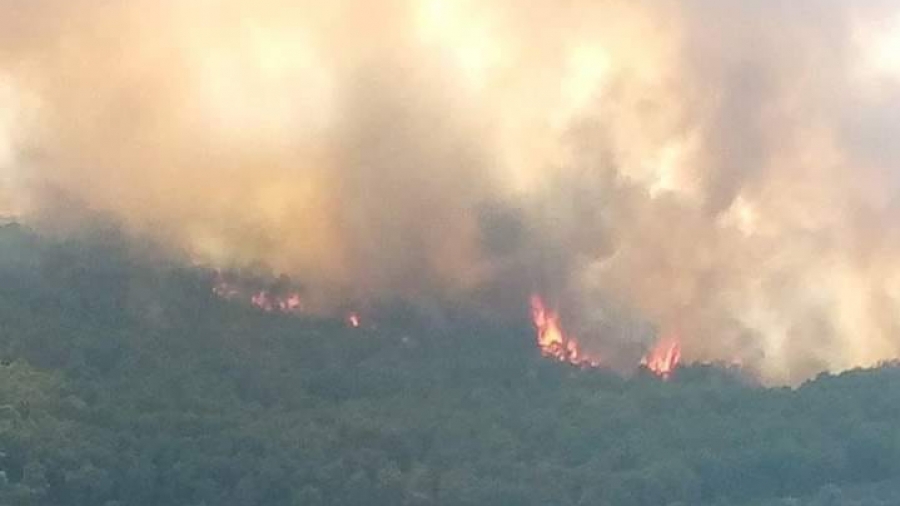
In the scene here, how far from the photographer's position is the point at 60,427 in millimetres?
55375

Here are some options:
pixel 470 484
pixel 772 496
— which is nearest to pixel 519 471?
pixel 470 484

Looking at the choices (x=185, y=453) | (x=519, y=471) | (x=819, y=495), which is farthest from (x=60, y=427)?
(x=819, y=495)

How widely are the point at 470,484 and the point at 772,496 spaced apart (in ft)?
28.1

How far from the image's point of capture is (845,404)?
64312mm

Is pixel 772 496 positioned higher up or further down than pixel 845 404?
further down

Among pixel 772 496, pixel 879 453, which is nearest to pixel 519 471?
pixel 772 496

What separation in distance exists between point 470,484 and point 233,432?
6781mm

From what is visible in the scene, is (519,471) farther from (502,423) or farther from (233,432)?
(233,432)

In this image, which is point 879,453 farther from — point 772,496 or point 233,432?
point 233,432

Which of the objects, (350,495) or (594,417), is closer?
(350,495)

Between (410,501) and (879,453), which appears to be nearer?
(410,501)

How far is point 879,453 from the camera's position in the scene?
201ft

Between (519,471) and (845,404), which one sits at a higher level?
(845,404)

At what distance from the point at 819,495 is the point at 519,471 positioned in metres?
8.42
